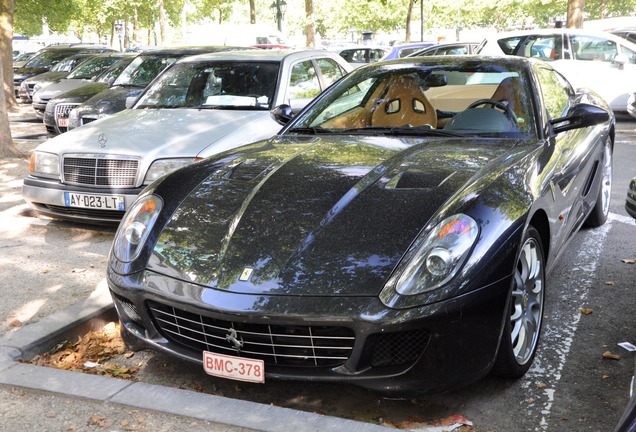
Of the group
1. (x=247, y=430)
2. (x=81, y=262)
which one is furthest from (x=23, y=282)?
(x=247, y=430)

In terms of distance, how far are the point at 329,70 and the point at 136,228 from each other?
210 inches

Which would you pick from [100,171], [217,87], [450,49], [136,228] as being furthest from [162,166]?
[450,49]

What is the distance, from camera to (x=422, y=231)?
347 centimetres

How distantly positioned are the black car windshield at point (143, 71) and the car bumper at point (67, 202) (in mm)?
5187

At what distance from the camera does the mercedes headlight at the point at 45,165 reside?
6785mm

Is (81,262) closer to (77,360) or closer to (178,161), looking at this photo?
(178,161)

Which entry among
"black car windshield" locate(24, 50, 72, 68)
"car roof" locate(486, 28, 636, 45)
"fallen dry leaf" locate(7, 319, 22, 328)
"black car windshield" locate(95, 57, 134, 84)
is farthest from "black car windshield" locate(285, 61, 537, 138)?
"black car windshield" locate(24, 50, 72, 68)

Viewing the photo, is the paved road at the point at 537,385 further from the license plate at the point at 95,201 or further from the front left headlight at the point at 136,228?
the license plate at the point at 95,201

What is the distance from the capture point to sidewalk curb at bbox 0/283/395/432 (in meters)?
3.26

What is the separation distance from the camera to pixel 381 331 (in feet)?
10.4

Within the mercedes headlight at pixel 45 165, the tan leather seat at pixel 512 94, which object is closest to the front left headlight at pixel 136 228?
the tan leather seat at pixel 512 94

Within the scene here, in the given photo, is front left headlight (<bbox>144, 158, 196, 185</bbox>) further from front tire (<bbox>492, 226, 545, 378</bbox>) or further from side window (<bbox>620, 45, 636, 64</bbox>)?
side window (<bbox>620, 45, 636, 64</bbox>)

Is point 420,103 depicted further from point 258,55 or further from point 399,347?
point 258,55

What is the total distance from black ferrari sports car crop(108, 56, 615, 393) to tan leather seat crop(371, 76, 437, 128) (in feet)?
1.47
